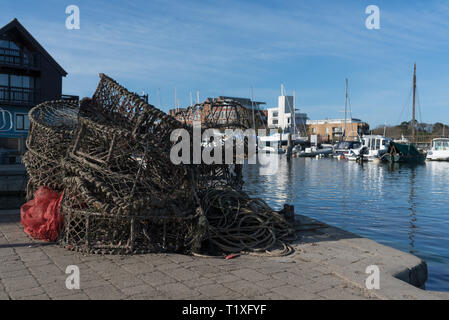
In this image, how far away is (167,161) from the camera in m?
5.83

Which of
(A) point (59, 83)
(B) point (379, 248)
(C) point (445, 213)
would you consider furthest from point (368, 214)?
(A) point (59, 83)

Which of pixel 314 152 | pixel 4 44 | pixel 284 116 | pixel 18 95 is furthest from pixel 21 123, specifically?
pixel 284 116

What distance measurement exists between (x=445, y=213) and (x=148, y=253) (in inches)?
466

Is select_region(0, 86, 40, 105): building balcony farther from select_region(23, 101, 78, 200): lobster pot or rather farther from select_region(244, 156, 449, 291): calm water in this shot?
select_region(23, 101, 78, 200): lobster pot

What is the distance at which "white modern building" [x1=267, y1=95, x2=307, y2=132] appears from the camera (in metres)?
98.8

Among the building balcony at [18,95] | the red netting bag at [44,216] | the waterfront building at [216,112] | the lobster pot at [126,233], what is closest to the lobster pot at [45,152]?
the red netting bag at [44,216]

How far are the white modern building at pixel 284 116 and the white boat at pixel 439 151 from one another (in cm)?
4369

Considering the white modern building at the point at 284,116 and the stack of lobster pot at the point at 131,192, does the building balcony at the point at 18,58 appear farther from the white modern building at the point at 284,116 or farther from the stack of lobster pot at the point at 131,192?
the white modern building at the point at 284,116

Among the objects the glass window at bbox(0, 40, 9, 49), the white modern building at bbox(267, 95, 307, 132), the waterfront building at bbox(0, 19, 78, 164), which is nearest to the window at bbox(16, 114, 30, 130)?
the waterfront building at bbox(0, 19, 78, 164)

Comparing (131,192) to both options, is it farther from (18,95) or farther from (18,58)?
(18,58)

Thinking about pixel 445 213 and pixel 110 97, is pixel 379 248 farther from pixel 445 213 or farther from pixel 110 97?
pixel 445 213

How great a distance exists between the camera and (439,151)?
5156 cm

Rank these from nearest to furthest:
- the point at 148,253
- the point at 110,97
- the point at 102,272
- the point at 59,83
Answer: the point at 102,272 → the point at 148,253 → the point at 110,97 → the point at 59,83

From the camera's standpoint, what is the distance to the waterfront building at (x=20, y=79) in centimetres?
2628
